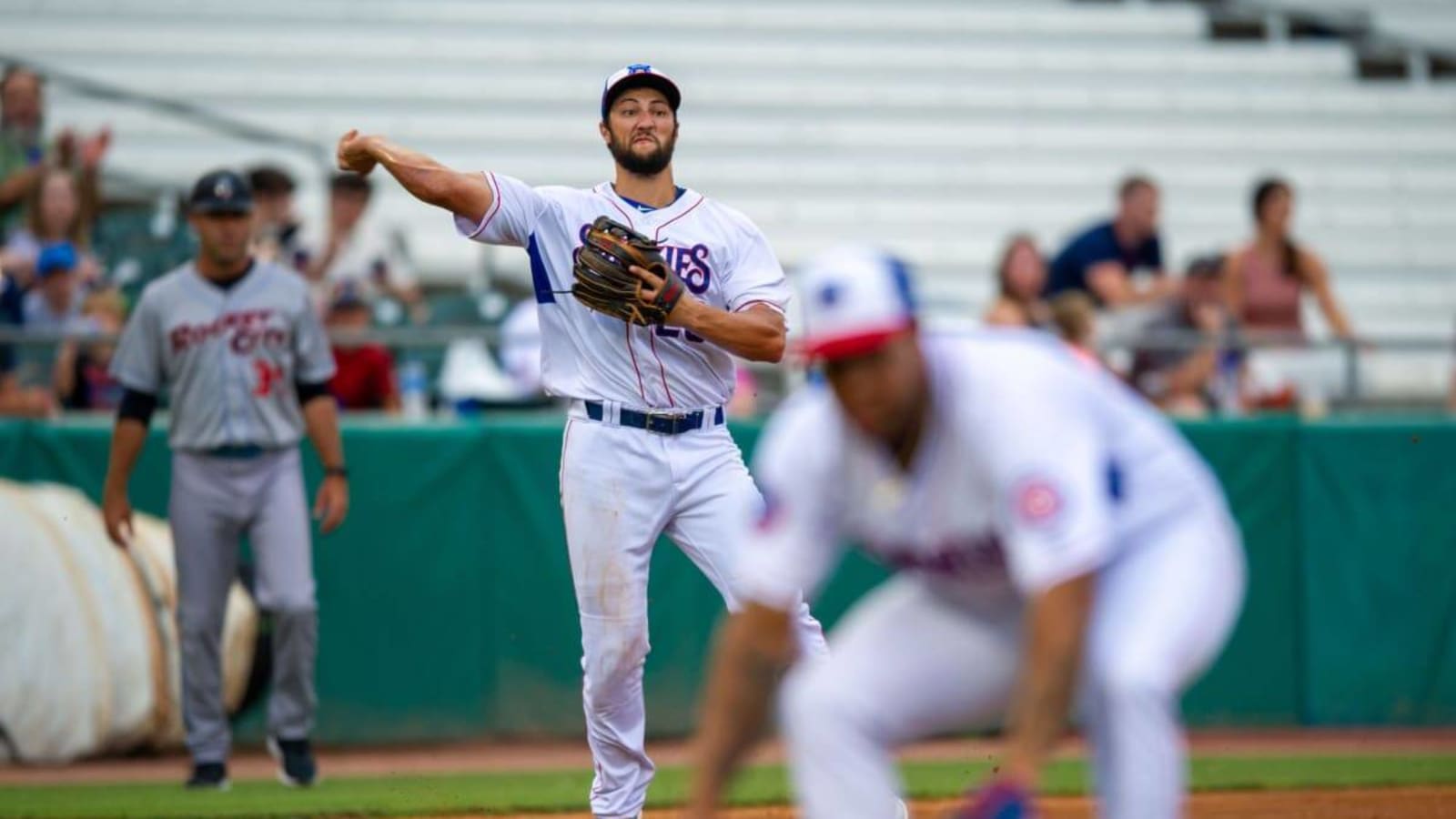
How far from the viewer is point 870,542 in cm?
430

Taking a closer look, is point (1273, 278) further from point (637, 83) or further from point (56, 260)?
point (56, 260)

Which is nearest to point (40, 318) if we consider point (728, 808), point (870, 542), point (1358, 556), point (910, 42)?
point (728, 808)

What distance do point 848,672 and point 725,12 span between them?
15107mm

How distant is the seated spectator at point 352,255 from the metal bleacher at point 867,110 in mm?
3111

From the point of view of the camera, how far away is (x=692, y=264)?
6691 mm

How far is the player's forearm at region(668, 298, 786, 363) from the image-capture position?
643 cm

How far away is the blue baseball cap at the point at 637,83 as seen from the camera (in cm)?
662

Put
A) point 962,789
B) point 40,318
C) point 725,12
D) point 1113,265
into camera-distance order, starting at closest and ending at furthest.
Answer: point 962,789, point 40,318, point 1113,265, point 725,12

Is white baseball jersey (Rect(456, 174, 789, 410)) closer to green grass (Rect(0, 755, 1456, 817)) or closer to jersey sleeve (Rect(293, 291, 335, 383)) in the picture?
green grass (Rect(0, 755, 1456, 817))

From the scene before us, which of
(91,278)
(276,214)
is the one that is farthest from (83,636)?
(276,214)

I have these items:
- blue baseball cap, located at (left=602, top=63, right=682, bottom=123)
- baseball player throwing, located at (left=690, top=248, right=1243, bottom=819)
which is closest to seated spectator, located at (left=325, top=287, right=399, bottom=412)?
blue baseball cap, located at (left=602, top=63, right=682, bottom=123)

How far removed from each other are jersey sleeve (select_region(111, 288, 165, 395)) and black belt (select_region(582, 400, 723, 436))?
2.96 metres

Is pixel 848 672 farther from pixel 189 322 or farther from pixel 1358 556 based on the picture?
pixel 1358 556

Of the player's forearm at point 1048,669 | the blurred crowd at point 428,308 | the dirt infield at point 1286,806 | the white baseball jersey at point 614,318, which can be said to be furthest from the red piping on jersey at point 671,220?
the blurred crowd at point 428,308
